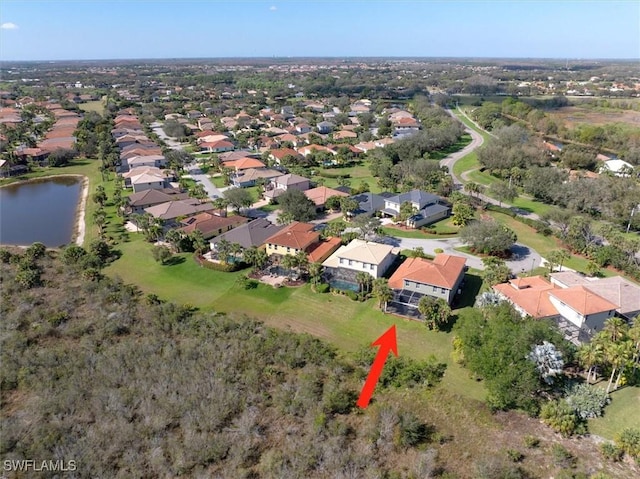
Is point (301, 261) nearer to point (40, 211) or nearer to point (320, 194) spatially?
point (320, 194)

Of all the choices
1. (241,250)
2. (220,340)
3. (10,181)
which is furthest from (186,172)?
(220,340)

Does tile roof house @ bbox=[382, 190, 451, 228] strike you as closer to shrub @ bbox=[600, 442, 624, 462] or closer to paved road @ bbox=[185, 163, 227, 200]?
paved road @ bbox=[185, 163, 227, 200]

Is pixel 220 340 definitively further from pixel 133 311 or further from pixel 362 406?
pixel 362 406

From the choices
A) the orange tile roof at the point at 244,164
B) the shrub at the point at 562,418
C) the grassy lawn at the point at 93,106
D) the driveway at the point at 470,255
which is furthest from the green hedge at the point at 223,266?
the grassy lawn at the point at 93,106

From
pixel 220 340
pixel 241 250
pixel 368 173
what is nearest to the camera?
pixel 220 340

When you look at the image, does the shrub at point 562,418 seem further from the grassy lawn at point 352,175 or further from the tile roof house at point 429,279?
the grassy lawn at point 352,175

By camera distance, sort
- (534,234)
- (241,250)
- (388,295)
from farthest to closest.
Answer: (534,234) → (241,250) → (388,295)

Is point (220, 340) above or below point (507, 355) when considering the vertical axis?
below
